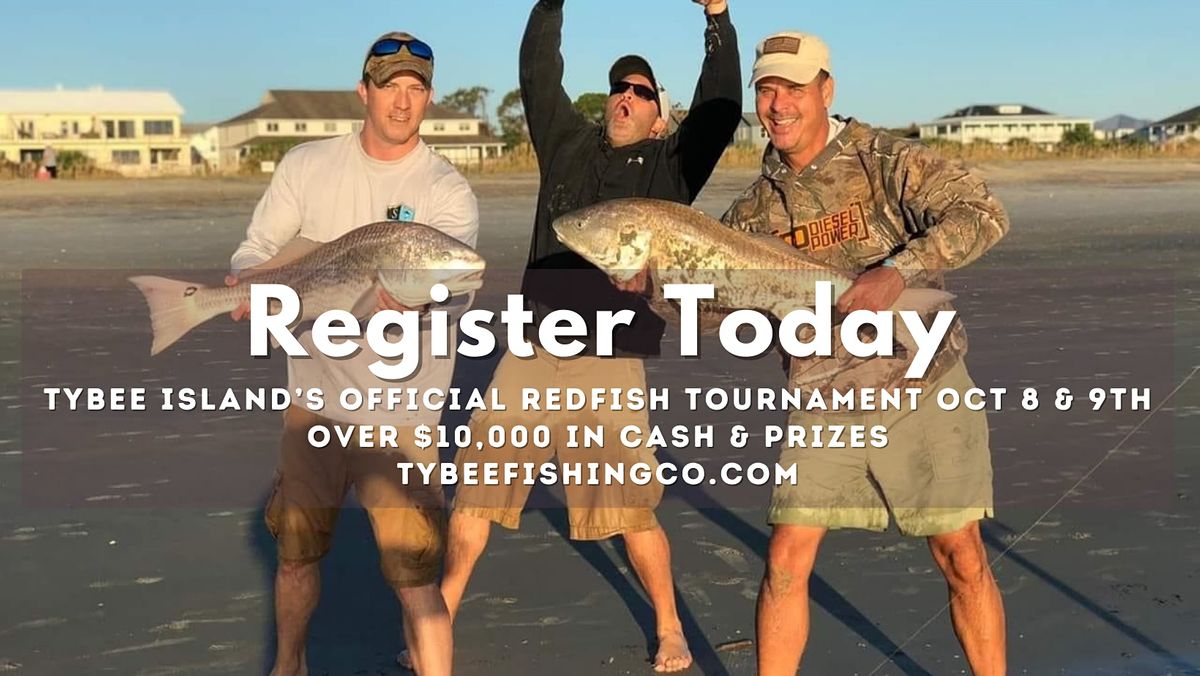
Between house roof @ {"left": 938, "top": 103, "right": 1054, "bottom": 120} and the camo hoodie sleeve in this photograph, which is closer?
the camo hoodie sleeve

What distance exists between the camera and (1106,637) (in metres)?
5.56

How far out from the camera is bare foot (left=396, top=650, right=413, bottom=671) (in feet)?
17.6

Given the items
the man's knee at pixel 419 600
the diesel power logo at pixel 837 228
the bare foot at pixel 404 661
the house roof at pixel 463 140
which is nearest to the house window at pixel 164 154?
the house roof at pixel 463 140

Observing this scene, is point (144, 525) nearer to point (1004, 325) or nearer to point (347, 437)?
point (347, 437)

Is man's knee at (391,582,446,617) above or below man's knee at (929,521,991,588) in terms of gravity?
below

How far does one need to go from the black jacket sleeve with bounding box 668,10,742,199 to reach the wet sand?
69.1 inches

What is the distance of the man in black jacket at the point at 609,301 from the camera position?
18.6 ft

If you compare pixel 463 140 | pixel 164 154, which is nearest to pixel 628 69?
pixel 463 140

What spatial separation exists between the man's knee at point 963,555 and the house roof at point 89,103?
84.0 meters

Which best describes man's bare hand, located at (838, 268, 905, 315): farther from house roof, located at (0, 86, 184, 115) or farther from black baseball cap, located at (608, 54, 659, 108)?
house roof, located at (0, 86, 184, 115)

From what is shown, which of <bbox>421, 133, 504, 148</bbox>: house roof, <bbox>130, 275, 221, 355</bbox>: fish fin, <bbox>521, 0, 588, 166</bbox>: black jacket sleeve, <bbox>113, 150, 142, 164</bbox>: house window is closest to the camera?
<bbox>130, 275, 221, 355</bbox>: fish fin

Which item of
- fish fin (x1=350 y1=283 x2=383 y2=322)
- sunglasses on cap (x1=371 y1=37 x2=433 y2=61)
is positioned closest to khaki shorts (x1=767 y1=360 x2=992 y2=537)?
fish fin (x1=350 y1=283 x2=383 y2=322)

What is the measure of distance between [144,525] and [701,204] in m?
18.1

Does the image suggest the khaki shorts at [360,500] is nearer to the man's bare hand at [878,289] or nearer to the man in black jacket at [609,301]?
the man in black jacket at [609,301]
